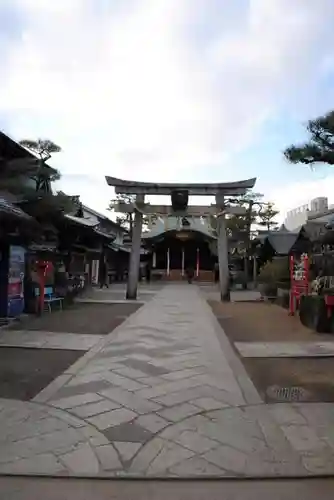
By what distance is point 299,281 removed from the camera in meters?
15.0

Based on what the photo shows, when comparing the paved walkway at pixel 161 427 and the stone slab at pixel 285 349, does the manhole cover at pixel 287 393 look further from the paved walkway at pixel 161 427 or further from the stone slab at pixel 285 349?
the stone slab at pixel 285 349

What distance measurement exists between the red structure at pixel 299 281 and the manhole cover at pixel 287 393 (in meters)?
8.27

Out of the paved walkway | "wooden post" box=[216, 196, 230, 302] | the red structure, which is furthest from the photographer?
"wooden post" box=[216, 196, 230, 302]

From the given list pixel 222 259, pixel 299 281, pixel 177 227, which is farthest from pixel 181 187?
pixel 177 227

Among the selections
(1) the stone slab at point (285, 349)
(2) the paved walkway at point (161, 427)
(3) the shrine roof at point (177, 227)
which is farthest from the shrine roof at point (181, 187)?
(3) the shrine roof at point (177, 227)

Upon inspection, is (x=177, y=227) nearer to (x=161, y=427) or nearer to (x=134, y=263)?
(x=134, y=263)

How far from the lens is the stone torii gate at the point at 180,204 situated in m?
20.1

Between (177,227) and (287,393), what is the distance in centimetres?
3410

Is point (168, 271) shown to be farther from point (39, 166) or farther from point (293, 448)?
point (293, 448)

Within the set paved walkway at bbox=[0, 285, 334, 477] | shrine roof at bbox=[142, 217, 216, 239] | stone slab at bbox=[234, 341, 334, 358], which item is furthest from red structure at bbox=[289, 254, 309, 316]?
shrine roof at bbox=[142, 217, 216, 239]

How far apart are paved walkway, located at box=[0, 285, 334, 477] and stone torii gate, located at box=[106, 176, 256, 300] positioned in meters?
13.1

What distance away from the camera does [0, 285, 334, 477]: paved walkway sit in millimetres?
3877

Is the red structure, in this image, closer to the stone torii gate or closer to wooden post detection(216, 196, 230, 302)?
wooden post detection(216, 196, 230, 302)

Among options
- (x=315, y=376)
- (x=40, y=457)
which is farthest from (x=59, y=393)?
(x=315, y=376)
